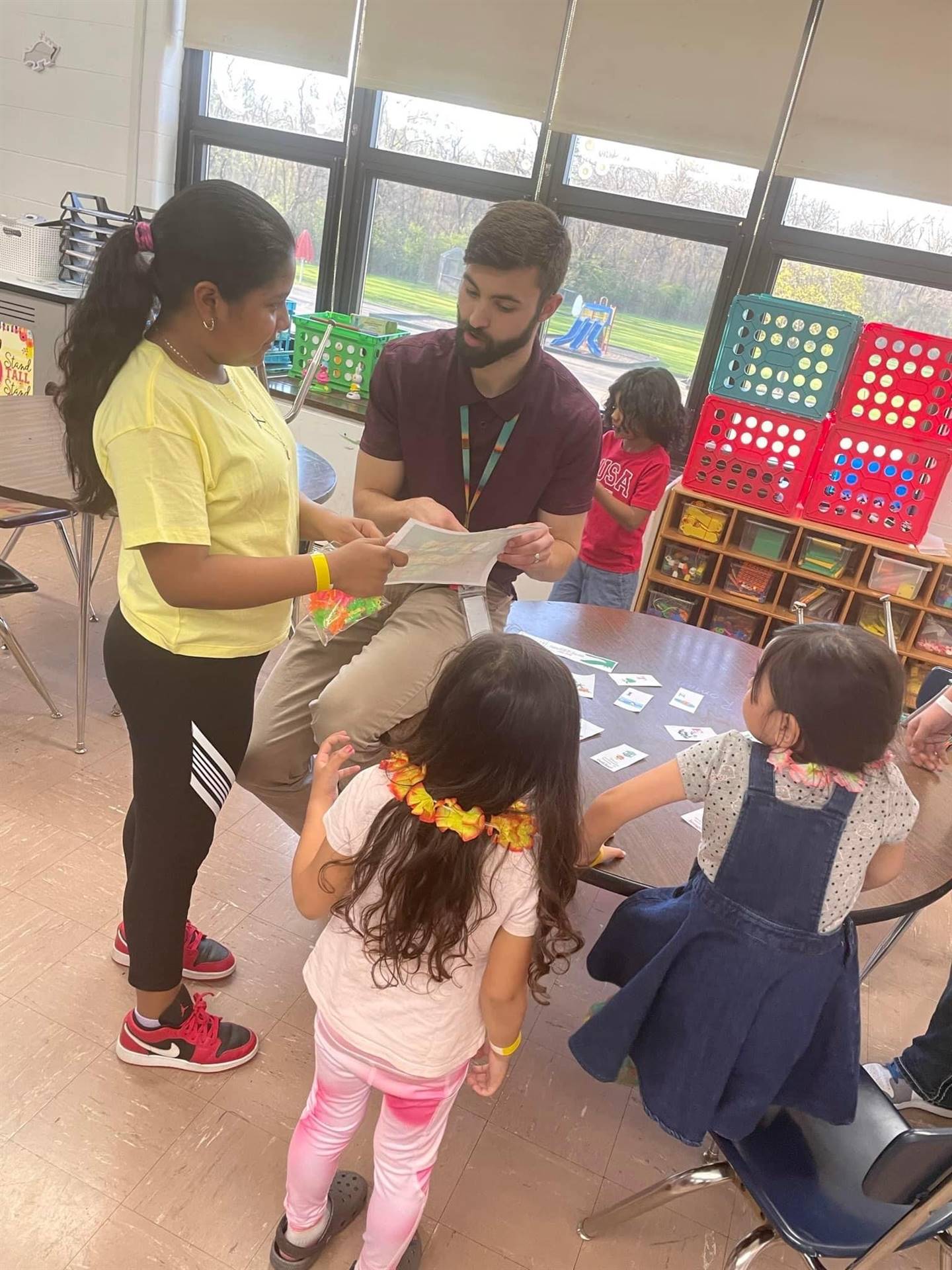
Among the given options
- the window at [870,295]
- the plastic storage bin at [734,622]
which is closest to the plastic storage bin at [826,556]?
the plastic storage bin at [734,622]

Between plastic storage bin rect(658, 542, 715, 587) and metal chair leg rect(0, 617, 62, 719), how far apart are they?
8.04ft

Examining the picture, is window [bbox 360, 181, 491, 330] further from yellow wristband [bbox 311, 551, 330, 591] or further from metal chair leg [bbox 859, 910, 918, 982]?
metal chair leg [bbox 859, 910, 918, 982]

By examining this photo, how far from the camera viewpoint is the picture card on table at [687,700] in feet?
6.57

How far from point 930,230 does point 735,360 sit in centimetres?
109

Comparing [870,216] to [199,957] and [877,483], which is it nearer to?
[877,483]

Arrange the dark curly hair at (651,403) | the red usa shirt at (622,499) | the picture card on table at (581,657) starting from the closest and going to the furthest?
the picture card on table at (581,657) < the dark curly hair at (651,403) < the red usa shirt at (622,499)

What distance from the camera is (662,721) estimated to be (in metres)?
1.92

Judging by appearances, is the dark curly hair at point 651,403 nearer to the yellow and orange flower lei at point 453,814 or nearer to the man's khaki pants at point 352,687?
the man's khaki pants at point 352,687

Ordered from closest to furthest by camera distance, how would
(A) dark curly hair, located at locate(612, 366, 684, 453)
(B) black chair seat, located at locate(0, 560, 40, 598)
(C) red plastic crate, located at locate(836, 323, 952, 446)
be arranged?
(B) black chair seat, located at locate(0, 560, 40, 598), (A) dark curly hair, located at locate(612, 366, 684, 453), (C) red plastic crate, located at locate(836, 323, 952, 446)

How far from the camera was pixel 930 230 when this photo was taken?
3.62 m

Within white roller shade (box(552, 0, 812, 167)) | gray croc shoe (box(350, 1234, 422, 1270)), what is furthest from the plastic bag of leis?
white roller shade (box(552, 0, 812, 167))

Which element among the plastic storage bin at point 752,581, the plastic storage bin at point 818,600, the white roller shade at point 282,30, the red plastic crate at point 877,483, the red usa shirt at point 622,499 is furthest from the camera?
the white roller shade at point 282,30

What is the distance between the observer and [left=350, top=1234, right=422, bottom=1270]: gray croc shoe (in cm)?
141

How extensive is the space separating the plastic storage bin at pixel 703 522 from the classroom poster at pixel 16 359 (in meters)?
3.35
